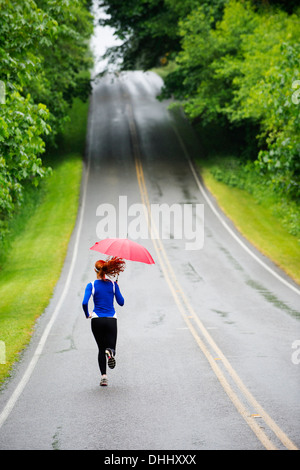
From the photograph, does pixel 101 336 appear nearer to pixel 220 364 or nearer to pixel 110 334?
pixel 110 334

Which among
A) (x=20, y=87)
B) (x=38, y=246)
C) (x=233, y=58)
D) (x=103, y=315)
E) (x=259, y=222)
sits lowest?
(x=38, y=246)

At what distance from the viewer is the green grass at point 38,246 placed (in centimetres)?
1522

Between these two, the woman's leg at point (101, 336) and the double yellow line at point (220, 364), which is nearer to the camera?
the double yellow line at point (220, 364)

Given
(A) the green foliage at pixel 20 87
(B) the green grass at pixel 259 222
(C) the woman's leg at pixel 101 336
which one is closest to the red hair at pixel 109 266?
(C) the woman's leg at pixel 101 336

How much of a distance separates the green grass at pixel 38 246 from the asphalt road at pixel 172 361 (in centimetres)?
47

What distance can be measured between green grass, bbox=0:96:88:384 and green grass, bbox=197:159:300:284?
9092mm

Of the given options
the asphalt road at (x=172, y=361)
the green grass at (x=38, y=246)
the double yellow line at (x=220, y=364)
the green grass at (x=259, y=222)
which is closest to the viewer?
the double yellow line at (x=220, y=364)

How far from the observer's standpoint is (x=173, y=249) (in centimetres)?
2647

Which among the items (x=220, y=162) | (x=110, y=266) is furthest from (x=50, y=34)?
(x=220, y=162)

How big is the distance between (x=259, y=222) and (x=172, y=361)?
21.8 m

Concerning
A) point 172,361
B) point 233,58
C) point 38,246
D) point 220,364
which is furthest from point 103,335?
point 233,58

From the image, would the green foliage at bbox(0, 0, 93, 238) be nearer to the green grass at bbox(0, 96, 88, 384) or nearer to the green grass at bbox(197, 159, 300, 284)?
the green grass at bbox(0, 96, 88, 384)

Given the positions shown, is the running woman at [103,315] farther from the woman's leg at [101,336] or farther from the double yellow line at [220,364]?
the double yellow line at [220,364]

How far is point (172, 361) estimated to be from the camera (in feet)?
36.6
